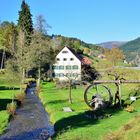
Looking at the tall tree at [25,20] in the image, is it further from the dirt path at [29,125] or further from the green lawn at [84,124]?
the green lawn at [84,124]

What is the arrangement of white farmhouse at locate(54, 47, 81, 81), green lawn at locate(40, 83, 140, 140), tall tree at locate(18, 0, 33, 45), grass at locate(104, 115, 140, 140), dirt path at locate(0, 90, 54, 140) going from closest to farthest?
grass at locate(104, 115, 140, 140) < green lawn at locate(40, 83, 140, 140) < dirt path at locate(0, 90, 54, 140) < white farmhouse at locate(54, 47, 81, 81) < tall tree at locate(18, 0, 33, 45)

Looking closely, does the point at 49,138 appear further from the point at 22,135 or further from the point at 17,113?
the point at 17,113

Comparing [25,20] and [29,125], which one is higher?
[25,20]

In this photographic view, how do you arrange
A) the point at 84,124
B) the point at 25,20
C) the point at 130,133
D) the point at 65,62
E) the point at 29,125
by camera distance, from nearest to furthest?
the point at 130,133 → the point at 84,124 → the point at 29,125 → the point at 65,62 → the point at 25,20

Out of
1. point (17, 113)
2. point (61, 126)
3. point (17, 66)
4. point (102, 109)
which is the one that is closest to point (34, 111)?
A: point (17, 113)

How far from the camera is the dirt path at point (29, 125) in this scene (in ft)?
125

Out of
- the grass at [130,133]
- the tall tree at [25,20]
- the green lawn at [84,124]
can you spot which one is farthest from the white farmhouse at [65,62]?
the grass at [130,133]

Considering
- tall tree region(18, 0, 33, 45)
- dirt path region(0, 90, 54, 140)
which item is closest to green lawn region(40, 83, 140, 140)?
dirt path region(0, 90, 54, 140)

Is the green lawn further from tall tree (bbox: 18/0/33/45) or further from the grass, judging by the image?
tall tree (bbox: 18/0/33/45)

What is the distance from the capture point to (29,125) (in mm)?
45469

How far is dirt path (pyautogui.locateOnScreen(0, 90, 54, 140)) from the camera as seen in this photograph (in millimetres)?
38081

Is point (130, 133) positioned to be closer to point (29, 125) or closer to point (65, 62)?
point (29, 125)

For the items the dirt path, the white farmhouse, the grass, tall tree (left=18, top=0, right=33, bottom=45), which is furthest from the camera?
tall tree (left=18, top=0, right=33, bottom=45)

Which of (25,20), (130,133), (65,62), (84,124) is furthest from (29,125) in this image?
(25,20)
